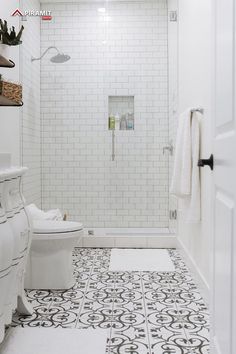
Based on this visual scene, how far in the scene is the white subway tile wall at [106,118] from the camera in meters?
4.54

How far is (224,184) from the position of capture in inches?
56.1

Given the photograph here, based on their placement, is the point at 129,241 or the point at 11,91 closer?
the point at 11,91

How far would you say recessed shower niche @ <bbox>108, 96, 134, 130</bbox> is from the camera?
458 cm

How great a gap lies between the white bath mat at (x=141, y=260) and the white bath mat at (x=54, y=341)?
50.2 inches

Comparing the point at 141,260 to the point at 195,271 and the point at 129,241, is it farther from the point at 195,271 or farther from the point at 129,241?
the point at 195,271

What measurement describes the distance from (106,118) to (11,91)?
202 cm

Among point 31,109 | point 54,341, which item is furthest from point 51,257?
point 31,109

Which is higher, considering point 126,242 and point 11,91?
point 11,91

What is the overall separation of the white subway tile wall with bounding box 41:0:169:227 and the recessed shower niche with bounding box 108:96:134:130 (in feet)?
0.19

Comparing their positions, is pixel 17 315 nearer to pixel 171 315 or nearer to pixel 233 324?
pixel 171 315

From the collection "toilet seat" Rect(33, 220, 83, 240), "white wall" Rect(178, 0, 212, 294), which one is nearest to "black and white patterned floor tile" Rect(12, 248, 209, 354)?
"white wall" Rect(178, 0, 212, 294)

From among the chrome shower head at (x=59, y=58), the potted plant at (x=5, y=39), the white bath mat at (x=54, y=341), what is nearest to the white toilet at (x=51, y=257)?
the white bath mat at (x=54, y=341)

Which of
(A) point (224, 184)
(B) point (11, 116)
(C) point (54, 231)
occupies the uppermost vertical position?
(B) point (11, 116)

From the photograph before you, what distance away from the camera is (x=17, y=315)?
2379 mm
